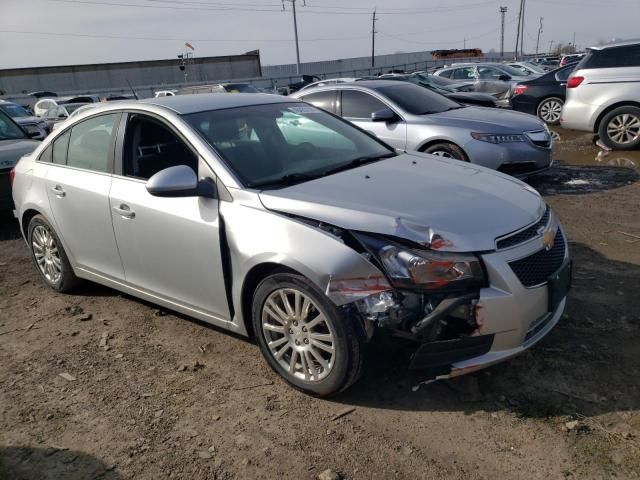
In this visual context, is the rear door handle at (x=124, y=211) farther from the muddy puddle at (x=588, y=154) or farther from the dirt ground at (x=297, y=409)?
the muddy puddle at (x=588, y=154)

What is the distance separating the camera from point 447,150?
7367 mm

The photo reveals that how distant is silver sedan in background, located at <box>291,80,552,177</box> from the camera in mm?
7152

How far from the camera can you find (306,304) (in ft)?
9.95

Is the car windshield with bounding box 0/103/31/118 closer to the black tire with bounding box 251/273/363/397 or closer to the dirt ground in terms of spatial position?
the dirt ground

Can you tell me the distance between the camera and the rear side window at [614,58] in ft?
30.1

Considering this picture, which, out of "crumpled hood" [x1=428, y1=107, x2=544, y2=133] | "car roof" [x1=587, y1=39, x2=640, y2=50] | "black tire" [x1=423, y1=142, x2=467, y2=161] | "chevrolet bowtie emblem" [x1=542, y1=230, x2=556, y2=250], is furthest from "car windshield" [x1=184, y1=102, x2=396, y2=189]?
"car roof" [x1=587, y1=39, x2=640, y2=50]

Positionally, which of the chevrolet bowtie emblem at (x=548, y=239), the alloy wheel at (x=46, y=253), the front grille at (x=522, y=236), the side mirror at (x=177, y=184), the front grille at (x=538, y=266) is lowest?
the alloy wheel at (x=46, y=253)

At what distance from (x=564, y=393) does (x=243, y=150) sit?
7.89ft

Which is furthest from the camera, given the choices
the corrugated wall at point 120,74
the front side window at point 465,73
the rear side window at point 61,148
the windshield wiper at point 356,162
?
the corrugated wall at point 120,74

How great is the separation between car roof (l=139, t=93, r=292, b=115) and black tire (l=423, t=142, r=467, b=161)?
336 cm

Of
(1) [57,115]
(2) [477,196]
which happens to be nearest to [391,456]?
(2) [477,196]

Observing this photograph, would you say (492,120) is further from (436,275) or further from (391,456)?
(391,456)

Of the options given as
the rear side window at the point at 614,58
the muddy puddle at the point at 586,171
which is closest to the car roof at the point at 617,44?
the rear side window at the point at 614,58

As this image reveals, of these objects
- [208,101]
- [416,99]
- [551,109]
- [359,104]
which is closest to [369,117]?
[359,104]
